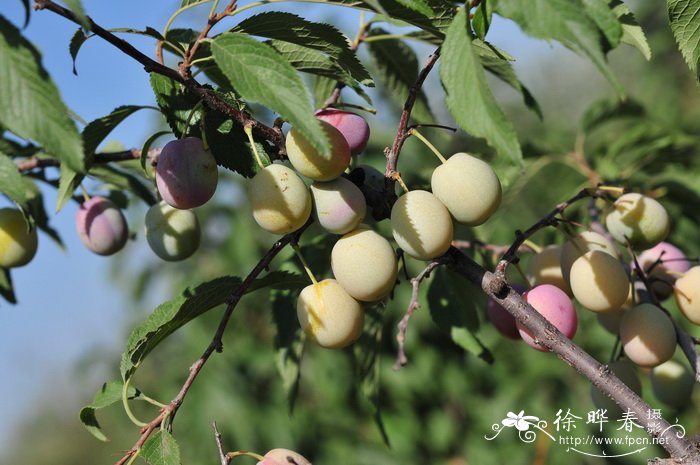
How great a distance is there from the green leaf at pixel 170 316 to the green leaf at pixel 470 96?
31 centimetres

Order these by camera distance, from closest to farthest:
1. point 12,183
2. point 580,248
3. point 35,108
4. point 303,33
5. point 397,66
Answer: point 35,108 → point 12,183 → point 303,33 → point 580,248 → point 397,66

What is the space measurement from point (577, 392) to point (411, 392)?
461 millimetres

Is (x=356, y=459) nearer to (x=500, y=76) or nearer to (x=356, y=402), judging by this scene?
(x=356, y=402)

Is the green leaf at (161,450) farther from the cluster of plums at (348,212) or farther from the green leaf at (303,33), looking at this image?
the green leaf at (303,33)

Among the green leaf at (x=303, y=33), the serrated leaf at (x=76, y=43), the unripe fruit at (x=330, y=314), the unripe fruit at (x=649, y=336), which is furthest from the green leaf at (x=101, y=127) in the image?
the unripe fruit at (x=649, y=336)

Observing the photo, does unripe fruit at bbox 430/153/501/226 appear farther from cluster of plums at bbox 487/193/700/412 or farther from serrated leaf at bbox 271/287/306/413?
serrated leaf at bbox 271/287/306/413

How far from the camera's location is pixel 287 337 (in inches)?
36.6

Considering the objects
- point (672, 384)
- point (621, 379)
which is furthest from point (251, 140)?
point (672, 384)

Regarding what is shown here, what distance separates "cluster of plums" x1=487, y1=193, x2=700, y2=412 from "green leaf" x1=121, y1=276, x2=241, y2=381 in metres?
→ 0.30

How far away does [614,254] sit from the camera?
84cm

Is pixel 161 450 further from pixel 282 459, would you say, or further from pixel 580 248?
pixel 580 248

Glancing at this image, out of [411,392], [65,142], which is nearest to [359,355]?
[65,142]

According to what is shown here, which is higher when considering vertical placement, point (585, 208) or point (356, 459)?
point (585, 208)

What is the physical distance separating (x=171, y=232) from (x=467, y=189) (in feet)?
1.21
